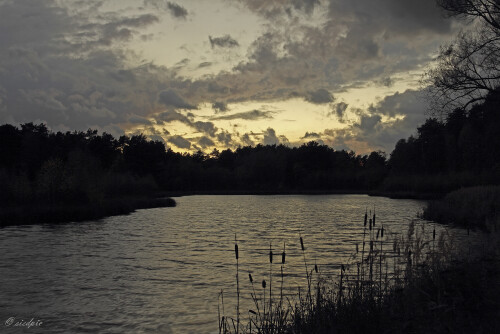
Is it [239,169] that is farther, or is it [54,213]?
[239,169]

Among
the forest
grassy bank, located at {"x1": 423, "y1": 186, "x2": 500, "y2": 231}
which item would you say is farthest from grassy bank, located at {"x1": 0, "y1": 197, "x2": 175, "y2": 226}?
grassy bank, located at {"x1": 423, "y1": 186, "x2": 500, "y2": 231}

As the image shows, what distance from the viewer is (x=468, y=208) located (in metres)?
31.7

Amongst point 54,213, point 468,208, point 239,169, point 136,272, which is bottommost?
point 136,272

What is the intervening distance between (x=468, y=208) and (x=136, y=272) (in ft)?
80.9

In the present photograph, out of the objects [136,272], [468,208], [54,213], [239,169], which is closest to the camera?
[136,272]

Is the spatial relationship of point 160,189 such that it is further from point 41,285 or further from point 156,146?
point 41,285

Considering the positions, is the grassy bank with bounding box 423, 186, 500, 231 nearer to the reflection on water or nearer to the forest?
the forest

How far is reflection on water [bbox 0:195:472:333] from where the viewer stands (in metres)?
11.9

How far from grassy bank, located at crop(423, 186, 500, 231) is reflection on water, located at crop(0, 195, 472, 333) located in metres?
7.79

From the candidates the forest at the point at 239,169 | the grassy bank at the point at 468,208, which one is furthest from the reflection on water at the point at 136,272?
the forest at the point at 239,169

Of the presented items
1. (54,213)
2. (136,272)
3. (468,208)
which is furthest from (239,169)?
(136,272)

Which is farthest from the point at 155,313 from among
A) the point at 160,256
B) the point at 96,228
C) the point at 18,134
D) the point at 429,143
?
the point at 429,143

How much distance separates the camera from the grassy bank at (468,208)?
28.6 meters

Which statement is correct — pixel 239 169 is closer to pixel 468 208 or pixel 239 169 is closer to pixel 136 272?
pixel 468 208
